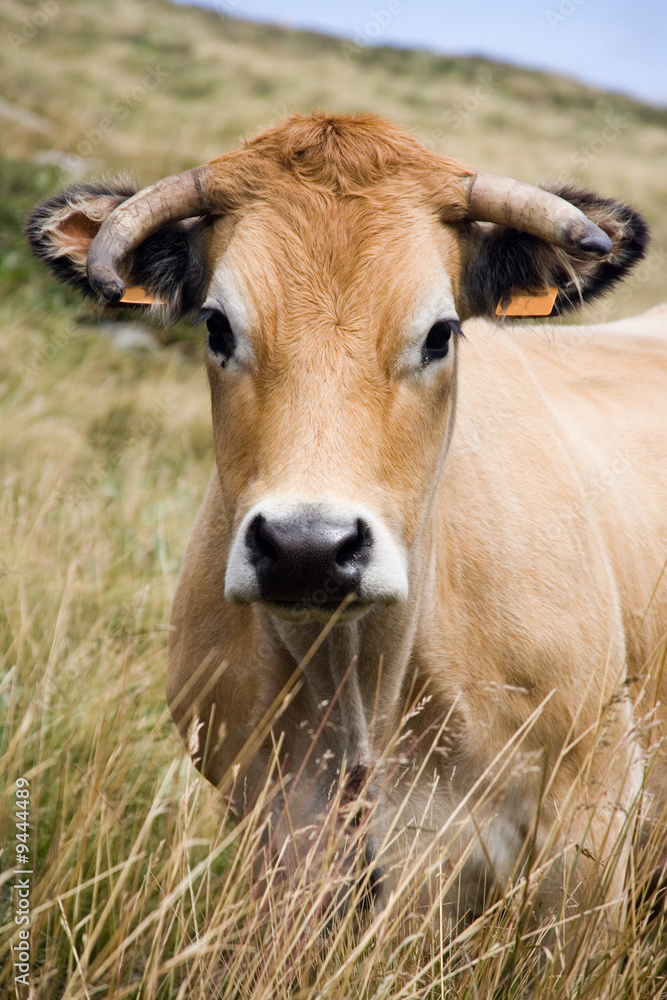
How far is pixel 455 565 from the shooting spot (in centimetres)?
326

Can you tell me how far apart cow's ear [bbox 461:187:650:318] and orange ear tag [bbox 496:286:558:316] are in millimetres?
14

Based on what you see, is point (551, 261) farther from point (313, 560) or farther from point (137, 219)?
point (313, 560)

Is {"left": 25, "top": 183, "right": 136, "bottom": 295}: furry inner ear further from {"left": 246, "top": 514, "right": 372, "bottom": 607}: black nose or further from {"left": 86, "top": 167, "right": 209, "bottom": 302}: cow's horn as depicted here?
{"left": 246, "top": 514, "right": 372, "bottom": 607}: black nose

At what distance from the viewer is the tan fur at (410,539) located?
2.64 metres

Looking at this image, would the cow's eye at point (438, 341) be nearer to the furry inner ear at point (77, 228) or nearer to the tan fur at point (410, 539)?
the tan fur at point (410, 539)

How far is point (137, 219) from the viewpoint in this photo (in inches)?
113

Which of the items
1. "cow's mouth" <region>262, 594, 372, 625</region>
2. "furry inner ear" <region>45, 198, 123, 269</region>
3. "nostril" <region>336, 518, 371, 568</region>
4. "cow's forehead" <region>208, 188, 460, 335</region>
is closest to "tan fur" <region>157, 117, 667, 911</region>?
"cow's forehead" <region>208, 188, 460, 335</region>

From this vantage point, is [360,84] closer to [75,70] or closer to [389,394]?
[75,70]

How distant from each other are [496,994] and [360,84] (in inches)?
1431

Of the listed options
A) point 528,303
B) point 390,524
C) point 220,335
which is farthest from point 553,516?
point 220,335

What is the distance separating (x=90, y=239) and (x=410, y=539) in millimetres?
1501

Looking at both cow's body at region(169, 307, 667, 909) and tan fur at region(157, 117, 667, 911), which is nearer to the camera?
tan fur at region(157, 117, 667, 911)

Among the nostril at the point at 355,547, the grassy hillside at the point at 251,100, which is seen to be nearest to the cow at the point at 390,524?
the nostril at the point at 355,547

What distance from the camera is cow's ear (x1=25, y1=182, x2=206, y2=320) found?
3.14 meters
